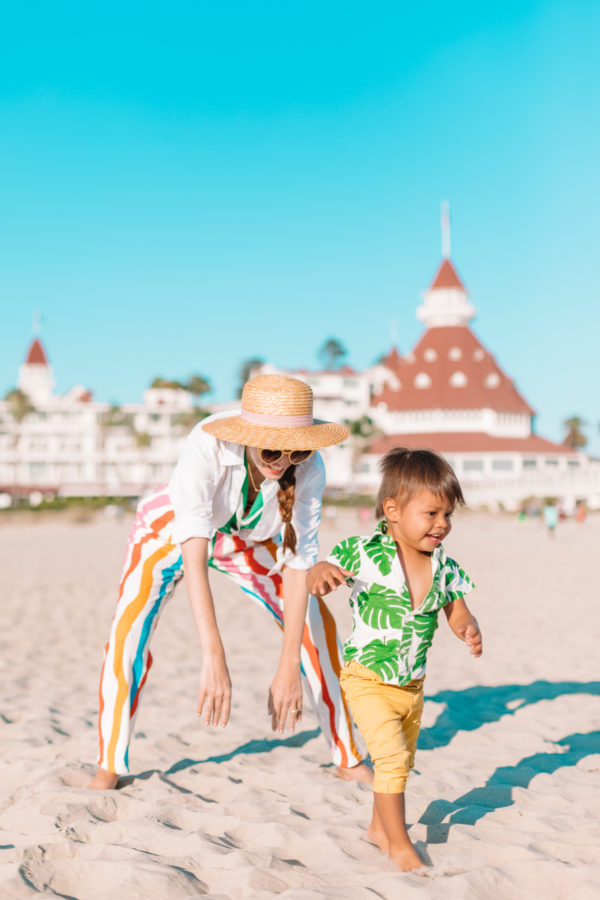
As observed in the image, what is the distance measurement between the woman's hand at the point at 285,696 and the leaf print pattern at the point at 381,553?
0.50m

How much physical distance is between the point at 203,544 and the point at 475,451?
194ft

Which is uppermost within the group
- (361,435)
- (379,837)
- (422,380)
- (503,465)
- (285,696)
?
(422,380)

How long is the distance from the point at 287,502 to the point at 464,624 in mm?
782

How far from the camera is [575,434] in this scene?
104m

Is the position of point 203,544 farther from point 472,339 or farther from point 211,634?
point 472,339

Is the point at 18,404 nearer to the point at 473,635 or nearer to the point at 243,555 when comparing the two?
the point at 243,555

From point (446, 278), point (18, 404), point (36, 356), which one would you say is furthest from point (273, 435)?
Result: point (36, 356)

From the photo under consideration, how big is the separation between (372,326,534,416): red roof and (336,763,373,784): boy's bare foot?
63175 millimetres

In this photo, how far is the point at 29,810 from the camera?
3053 millimetres

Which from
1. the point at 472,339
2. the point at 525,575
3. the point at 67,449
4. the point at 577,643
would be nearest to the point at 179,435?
the point at 67,449

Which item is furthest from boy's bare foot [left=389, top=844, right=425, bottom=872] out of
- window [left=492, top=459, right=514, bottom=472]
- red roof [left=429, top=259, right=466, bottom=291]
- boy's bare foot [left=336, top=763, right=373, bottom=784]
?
red roof [left=429, top=259, right=466, bottom=291]

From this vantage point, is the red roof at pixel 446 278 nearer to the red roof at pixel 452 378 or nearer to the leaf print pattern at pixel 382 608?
the red roof at pixel 452 378

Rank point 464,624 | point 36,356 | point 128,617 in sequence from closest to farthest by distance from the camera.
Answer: point 464,624 → point 128,617 → point 36,356

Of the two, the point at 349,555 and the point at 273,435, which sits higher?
the point at 273,435
